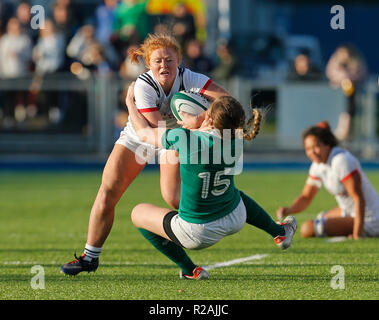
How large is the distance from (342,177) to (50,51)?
9.58 meters

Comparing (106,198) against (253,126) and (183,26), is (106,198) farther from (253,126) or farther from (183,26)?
(183,26)

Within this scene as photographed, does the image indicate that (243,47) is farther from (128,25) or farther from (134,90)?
(134,90)

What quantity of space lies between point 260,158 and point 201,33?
5.34 m

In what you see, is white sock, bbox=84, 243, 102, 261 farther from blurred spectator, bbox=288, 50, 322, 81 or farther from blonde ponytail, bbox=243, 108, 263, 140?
blurred spectator, bbox=288, 50, 322, 81

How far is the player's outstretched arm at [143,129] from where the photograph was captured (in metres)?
5.67

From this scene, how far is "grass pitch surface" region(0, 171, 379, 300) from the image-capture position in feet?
18.3

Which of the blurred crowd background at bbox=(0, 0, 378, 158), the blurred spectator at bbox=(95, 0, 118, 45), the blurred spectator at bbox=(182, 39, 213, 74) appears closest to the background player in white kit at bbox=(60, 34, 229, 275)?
the blurred crowd background at bbox=(0, 0, 378, 158)

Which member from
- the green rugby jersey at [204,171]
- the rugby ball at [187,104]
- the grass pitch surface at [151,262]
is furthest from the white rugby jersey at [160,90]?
the grass pitch surface at [151,262]

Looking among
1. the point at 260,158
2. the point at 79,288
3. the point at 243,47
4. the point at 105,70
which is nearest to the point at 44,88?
the point at 105,70

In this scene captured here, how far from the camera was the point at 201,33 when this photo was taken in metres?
20.4

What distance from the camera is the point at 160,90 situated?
6203mm

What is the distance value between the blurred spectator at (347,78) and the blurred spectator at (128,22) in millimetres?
4039

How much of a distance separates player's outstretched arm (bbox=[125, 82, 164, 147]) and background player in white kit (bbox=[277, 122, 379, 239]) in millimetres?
2366

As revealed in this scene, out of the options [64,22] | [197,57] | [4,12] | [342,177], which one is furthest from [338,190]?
[4,12]
